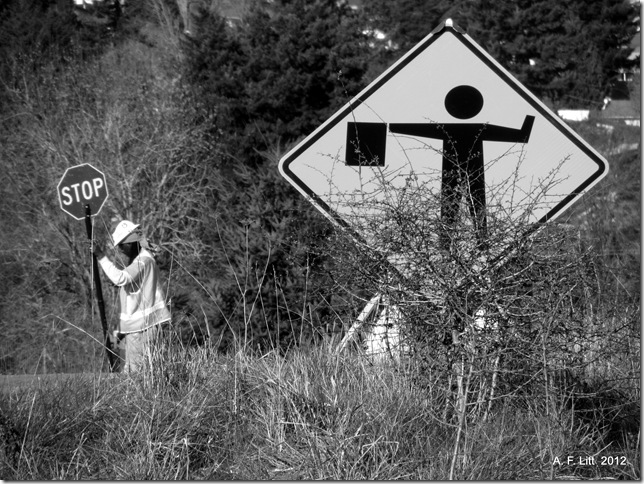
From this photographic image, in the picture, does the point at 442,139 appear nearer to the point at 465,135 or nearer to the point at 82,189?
the point at 465,135

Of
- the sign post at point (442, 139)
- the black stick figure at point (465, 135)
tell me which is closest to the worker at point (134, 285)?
the sign post at point (442, 139)

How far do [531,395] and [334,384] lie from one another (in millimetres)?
896

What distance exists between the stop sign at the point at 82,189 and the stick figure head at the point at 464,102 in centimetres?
813

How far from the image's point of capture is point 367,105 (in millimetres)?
4852

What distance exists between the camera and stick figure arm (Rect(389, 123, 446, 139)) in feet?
15.9

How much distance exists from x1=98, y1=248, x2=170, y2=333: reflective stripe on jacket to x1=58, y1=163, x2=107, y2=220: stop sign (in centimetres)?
445

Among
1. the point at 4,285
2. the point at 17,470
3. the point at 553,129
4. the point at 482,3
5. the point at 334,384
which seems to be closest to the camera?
the point at 17,470

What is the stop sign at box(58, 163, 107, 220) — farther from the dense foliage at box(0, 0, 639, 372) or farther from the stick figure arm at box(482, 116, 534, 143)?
the stick figure arm at box(482, 116, 534, 143)

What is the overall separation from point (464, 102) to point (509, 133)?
26 cm

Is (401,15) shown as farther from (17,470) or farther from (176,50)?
(17,470)

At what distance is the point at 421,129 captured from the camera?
4.85 meters

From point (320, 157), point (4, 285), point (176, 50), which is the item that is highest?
point (176, 50)

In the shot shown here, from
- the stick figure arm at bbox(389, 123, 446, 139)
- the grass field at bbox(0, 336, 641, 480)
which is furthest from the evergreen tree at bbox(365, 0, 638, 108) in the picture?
the grass field at bbox(0, 336, 641, 480)

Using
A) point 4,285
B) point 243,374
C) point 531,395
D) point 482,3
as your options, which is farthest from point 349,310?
point 482,3
